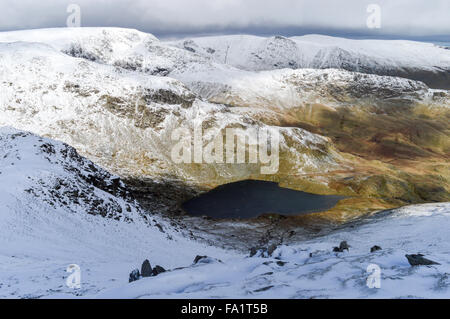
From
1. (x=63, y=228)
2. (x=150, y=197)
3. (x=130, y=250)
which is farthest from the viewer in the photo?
(x=150, y=197)

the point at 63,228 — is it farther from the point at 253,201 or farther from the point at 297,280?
the point at 253,201

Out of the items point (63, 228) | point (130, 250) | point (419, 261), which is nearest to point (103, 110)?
point (63, 228)

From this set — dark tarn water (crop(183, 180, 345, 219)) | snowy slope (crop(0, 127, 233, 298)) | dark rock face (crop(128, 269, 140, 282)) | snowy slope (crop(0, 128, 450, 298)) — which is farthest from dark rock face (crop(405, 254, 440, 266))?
dark tarn water (crop(183, 180, 345, 219))

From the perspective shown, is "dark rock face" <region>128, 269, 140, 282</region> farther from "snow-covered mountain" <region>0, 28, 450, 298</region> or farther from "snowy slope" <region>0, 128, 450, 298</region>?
"snowy slope" <region>0, 128, 450, 298</region>

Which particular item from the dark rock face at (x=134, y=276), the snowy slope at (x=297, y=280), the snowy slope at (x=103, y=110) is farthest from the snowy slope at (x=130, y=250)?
the snowy slope at (x=103, y=110)

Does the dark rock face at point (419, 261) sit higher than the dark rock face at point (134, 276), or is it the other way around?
the dark rock face at point (419, 261)

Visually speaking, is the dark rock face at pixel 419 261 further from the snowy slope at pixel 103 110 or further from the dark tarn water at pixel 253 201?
the snowy slope at pixel 103 110
